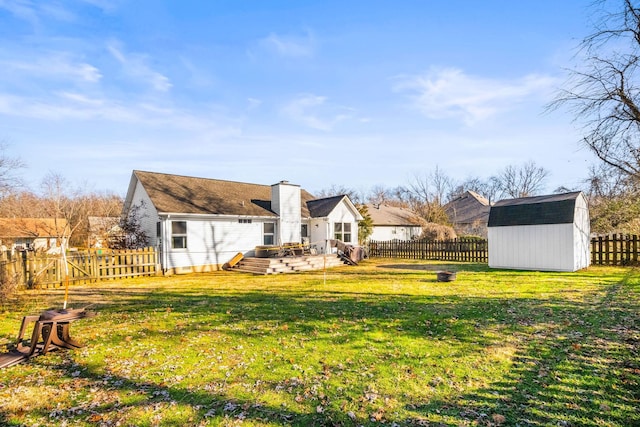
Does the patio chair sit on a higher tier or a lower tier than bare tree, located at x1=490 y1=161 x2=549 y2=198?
lower

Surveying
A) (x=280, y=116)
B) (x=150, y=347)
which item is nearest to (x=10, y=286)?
(x=150, y=347)

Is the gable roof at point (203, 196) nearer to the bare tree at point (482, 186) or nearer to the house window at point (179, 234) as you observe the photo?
the house window at point (179, 234)

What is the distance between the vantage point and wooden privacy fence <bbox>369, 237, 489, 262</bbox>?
74.8ft

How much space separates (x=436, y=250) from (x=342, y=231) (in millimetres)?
7160

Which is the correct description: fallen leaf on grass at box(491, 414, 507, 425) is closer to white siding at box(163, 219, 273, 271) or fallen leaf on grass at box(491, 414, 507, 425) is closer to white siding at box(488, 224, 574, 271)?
white siding at box(488, 224, 574, 271)

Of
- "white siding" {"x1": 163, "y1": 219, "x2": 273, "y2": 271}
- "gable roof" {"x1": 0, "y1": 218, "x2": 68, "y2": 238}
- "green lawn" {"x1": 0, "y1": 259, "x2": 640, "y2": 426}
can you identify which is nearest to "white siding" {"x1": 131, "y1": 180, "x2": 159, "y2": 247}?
"white siding" {"x1": 163, "y1": 219, "x2": 273, "y2": 271}

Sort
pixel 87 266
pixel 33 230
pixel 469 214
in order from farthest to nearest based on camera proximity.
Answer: pixel 469 214 → pixel 33 230 → pixel 87 266

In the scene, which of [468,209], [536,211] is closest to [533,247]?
[536,211]

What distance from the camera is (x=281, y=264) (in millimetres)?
18609

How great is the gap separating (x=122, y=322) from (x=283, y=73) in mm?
13120

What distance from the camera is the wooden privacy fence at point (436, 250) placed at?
22812 millimetres

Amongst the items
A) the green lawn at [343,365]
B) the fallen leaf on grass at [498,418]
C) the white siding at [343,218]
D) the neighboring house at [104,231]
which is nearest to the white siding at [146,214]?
the neighboring house at [104,231]

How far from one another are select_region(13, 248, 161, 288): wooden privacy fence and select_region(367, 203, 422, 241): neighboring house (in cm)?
2752

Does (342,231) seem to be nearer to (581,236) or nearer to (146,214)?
(146,214)
